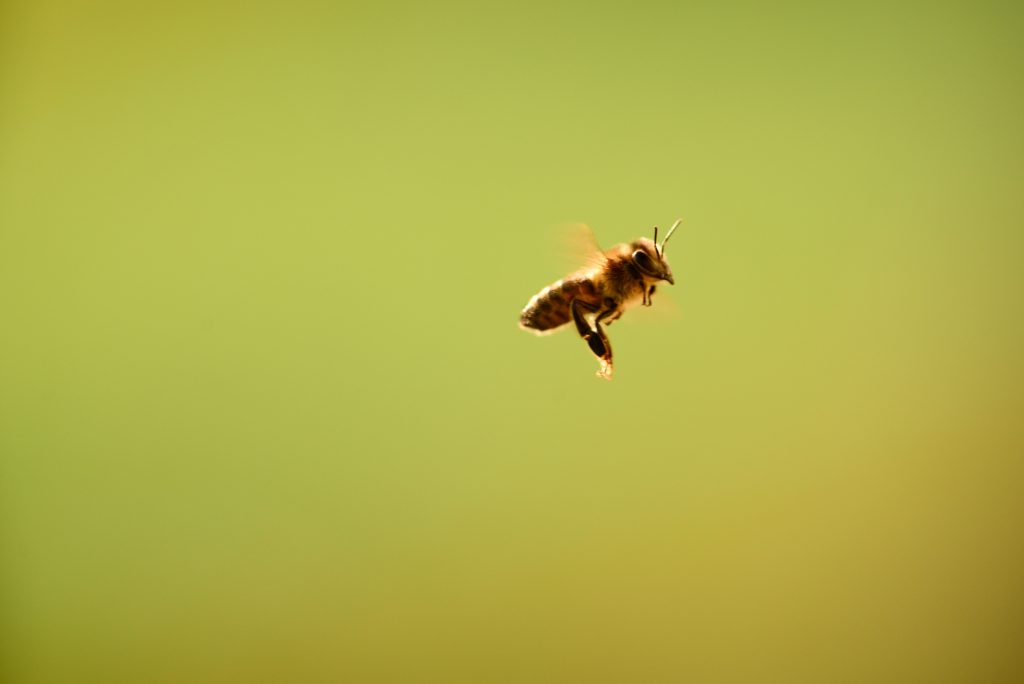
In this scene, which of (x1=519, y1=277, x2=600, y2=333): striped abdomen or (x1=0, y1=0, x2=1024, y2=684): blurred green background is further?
(x1=0, y1=0, x2=1024, y2=684): blurred green background

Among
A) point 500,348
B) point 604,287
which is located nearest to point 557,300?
point 604,287

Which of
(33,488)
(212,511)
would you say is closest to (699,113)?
(212,511)

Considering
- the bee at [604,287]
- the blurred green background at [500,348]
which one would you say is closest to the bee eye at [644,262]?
the bee at [604,287]

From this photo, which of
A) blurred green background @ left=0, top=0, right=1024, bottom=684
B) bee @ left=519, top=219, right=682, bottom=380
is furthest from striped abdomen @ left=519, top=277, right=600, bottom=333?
blurred green background @ left=0, top=0, right=1024, bottom=684

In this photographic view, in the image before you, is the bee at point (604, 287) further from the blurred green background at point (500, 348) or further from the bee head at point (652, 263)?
the blurred green background at point (500, 348)

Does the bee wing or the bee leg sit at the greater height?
the bee wing

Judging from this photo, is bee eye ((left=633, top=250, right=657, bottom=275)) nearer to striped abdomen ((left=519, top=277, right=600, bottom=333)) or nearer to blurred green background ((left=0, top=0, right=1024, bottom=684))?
striped abdomen ((left=519, top=277, right=600, bottom=333))
